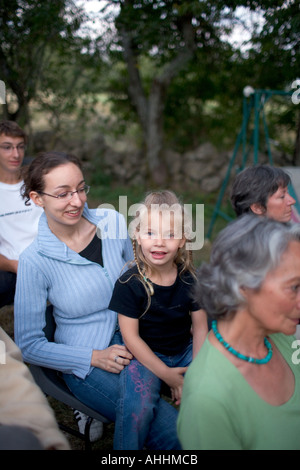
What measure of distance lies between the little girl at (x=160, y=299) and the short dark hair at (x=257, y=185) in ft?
1.91

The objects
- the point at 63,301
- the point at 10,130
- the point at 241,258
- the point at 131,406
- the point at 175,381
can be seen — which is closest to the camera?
the point at 241,258

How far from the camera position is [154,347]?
5.93 ft

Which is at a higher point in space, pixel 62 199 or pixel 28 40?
pixel 28 40

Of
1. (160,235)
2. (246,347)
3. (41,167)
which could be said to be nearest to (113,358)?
(160,235)

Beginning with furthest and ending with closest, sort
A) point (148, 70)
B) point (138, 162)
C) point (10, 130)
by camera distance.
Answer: point (138, 162), point (148, 70), point (10, 130)

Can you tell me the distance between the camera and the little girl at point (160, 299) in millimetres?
1718

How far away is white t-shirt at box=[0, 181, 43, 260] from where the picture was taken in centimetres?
288

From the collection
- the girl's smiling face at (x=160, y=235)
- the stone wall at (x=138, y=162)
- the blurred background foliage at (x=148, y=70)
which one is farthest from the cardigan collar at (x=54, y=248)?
the stone wall at (x=138, y=162)

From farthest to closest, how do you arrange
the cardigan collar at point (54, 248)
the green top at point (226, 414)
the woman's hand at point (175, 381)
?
1. the cardigan collar at point (54, 248)
2. the woman's hand at point (175, 381)
3. the green top at point (226, 414)

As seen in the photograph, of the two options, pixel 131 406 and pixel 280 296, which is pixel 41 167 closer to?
pixel 131 406

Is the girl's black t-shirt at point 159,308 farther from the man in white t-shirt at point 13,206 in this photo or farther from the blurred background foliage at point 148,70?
the blurred background foliage at point 148,70

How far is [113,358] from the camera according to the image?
68.8 inches

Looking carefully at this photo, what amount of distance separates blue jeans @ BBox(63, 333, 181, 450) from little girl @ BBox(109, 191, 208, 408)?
0.04 meters

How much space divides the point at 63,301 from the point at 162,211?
1.88 feet
